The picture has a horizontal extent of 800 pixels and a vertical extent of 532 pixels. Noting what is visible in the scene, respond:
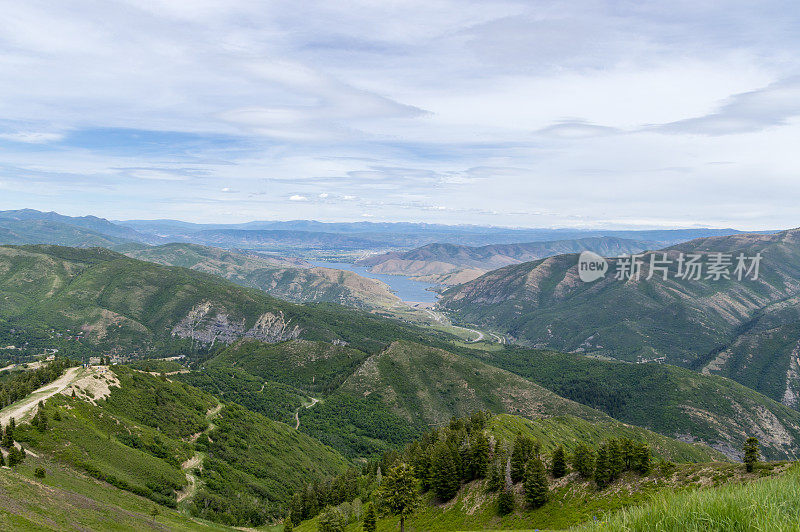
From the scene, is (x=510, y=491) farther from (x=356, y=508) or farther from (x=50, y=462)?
(x=50, y=462)

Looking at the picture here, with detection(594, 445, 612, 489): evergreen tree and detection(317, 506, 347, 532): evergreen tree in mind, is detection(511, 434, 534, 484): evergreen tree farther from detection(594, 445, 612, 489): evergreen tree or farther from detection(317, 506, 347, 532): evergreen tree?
detection(317, 506, 347, 532): evergreen tree

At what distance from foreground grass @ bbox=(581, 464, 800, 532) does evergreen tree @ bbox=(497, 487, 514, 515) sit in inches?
2345

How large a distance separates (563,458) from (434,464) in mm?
25658

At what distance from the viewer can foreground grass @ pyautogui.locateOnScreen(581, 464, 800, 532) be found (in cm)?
743

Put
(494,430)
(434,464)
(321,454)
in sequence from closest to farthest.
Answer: (434,464), (494,430), (321,454)

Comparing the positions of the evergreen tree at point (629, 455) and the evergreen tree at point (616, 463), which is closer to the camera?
the evergreen tree at point (616, 463)

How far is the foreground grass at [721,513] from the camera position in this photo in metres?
7.43

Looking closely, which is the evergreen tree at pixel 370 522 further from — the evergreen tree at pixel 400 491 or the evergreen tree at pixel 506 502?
the evergreen tree at pixel 506 502

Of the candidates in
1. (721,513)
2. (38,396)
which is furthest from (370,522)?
(38,396)

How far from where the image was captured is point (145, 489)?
6944 cm

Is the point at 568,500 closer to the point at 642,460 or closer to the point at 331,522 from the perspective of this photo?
the point at 642,460

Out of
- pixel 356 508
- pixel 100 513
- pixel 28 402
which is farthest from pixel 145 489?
pixel 356 508

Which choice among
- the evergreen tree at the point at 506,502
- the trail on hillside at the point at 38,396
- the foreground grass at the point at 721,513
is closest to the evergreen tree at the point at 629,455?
the evergreen tree at the point at 506,502

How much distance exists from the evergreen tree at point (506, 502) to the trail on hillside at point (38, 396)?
85652 millimetres
